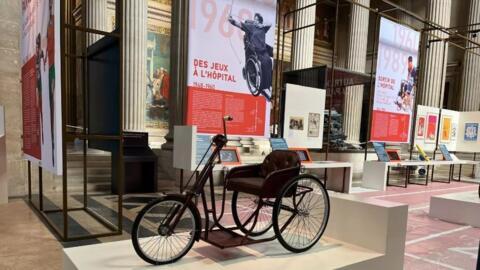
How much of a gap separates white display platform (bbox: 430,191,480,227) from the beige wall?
7.69 metres

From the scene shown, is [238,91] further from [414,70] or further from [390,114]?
[414,70]

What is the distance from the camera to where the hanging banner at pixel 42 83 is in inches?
138

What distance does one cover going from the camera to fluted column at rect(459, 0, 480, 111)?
52.5ft

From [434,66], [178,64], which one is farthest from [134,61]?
[434,66]

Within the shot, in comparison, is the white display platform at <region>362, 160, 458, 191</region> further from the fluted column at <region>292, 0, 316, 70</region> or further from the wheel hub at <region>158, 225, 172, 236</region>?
the wheel hub at <region>158, 225, 172, 236</region>

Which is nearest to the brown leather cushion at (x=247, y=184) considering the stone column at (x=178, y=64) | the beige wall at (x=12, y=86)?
the beige wall at (x=12, y=86)

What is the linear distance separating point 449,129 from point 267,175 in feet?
41.0

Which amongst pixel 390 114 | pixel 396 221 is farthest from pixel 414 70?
pixel 396 221

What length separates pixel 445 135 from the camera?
42.1 feet

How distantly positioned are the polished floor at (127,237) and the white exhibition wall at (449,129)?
562 cm

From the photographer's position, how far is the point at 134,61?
29.4 feet

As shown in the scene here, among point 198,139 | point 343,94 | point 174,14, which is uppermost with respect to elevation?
point 174,14

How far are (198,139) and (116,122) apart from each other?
1.76 metres

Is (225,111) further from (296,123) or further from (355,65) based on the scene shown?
(355,65)
